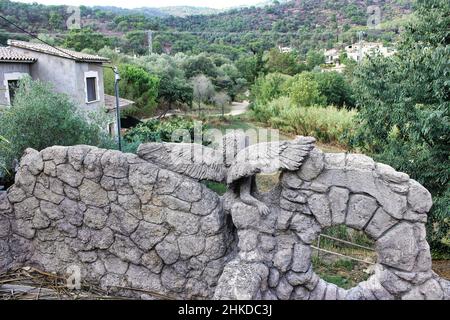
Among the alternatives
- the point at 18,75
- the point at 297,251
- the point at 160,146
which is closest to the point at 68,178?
the point at 160,146

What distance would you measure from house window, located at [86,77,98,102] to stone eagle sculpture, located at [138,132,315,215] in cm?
925

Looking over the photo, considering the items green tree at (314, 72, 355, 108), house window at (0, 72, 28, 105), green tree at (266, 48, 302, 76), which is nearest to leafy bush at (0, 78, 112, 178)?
house window at (0, 72, 28, 105)

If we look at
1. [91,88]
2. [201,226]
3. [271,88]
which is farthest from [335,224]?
[271,88]

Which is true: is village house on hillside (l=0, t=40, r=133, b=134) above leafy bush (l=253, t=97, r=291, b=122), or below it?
above

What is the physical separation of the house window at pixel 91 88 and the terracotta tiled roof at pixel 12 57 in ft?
5.55

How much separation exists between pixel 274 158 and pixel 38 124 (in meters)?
5.08

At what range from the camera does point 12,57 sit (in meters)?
11.5

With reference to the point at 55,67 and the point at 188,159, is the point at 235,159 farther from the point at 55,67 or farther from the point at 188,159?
the point at 55,67

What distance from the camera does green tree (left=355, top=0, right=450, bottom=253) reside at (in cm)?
623

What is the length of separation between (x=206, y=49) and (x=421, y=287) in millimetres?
33355

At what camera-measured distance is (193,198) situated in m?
4.76

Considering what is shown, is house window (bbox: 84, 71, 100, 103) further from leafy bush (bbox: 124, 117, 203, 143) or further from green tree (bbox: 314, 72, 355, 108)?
green tree (bbox: 314, 72, 355, 108)
